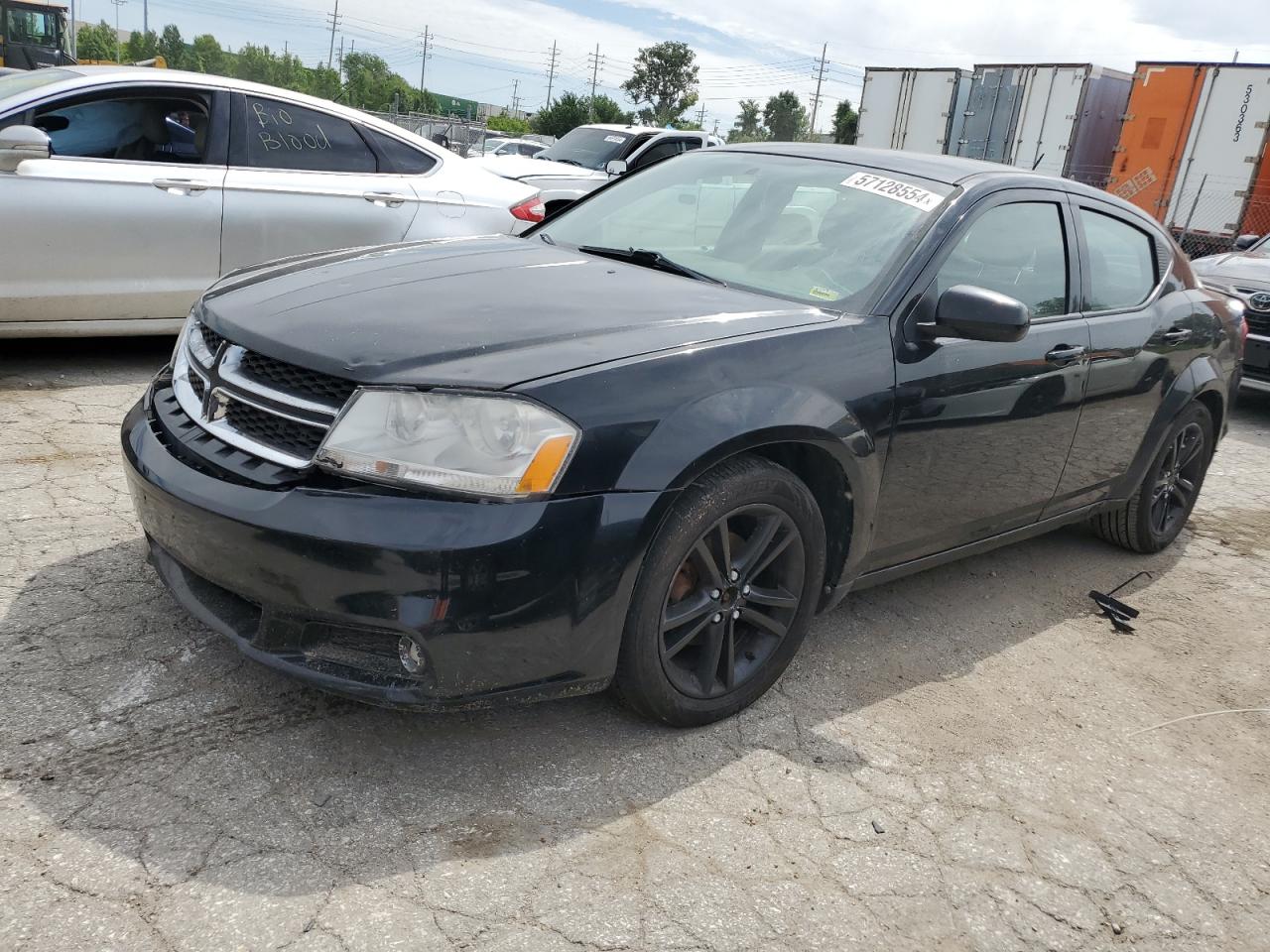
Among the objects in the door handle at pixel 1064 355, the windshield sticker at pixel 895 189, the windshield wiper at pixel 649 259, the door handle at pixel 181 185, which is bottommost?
the door handle at pixel 181 185

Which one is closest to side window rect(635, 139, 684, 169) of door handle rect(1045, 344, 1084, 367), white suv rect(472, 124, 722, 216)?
white suv rect(472, 124, 722, 216)

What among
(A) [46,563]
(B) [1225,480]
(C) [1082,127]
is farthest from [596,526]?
(C) [1082,127]

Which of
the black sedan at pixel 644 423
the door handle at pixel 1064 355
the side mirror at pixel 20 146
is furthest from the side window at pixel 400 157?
the door handle at pixel 1064 355

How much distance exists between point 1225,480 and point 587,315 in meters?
5.15

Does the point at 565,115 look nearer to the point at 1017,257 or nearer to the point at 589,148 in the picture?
the point at 589,148

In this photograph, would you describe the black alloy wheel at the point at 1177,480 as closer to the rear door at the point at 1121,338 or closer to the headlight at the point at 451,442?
the rear door at the point at 1121,338

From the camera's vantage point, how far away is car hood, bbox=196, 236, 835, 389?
247 centimetres

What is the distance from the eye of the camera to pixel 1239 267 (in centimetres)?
903

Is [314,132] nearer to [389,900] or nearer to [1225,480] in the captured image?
[389,900]

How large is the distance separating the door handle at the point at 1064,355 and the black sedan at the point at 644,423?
1 centimetres

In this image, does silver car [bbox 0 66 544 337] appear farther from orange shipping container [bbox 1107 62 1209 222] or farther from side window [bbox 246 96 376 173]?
orange shipping container [bbox 1107 62 1209 222]

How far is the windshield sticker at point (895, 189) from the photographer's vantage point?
3.37m

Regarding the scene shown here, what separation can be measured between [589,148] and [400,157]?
549 cm

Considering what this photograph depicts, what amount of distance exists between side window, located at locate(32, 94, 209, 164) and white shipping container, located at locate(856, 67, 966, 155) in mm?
18235
